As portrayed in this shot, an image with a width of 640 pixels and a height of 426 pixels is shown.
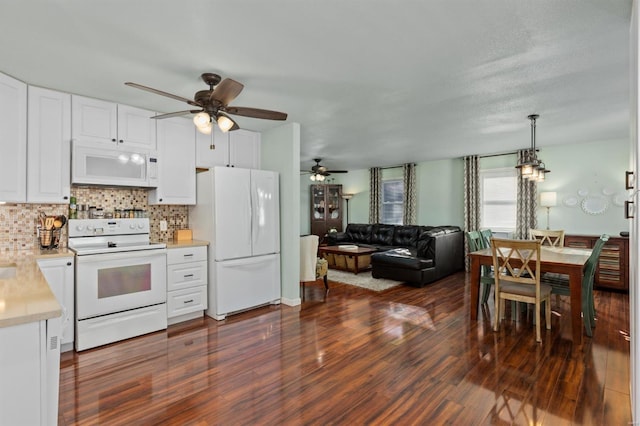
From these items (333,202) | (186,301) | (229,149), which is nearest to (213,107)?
(229,149)

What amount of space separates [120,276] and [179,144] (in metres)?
1.67

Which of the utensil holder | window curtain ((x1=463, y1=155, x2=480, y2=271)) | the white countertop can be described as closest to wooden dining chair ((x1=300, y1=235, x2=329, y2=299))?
the utensil holder

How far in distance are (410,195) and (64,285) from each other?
265 inches

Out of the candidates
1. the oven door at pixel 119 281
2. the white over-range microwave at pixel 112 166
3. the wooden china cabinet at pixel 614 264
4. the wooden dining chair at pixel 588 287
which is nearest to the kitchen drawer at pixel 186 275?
the oven door at pixel 119 281

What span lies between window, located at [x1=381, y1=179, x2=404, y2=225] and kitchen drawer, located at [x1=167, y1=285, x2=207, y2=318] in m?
5.56

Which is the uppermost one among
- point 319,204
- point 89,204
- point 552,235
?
point 319,204

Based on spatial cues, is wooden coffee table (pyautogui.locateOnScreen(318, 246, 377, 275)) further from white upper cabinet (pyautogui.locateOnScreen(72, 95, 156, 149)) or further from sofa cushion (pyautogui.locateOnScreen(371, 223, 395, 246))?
white upper cabinet (pyautogui.locateOnScreen(72, 95, 156, 149))

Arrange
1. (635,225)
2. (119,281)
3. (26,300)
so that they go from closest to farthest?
(26,300), (635,225), (119,281)

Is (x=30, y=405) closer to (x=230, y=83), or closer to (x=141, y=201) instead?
(x=230, y=83)

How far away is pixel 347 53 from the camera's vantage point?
8.18 feet

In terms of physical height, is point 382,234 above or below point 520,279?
above

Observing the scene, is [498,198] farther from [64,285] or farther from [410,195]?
[64,285]

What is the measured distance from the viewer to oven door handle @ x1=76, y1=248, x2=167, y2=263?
3.04 meters

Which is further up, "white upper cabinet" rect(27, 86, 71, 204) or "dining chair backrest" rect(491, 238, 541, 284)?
"white upper cabinet" rect(27, 86, 71, 204)
